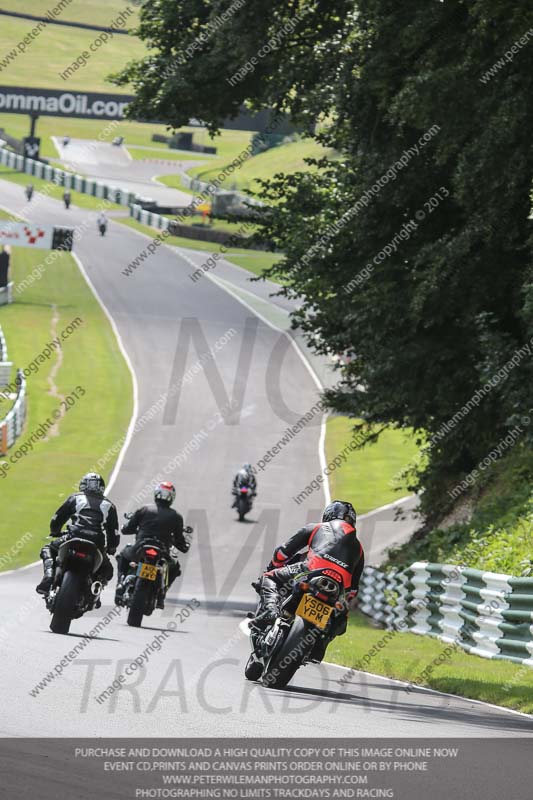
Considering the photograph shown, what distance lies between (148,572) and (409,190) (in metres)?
9.56

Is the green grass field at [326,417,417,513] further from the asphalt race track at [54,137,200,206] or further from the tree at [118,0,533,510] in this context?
the asphalt race track at [54,137,200,206]

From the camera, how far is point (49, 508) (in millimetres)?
32562

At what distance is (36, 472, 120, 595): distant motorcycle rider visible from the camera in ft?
42.7

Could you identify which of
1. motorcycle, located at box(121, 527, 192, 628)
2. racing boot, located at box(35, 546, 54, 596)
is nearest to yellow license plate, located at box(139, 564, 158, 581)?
motorcycle, located at box(121, 527, 192, 628)

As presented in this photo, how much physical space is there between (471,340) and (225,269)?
53667 millimetres

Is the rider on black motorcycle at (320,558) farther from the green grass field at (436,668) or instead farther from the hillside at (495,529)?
the hillside at (495,529)

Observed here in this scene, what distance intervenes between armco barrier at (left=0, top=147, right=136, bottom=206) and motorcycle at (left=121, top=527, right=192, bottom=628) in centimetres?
7532

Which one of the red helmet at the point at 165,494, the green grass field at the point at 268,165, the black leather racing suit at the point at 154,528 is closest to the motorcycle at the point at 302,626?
the black leather racing suit at the point at 154,528

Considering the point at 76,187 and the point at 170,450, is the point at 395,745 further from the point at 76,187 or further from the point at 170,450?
the point at 76,187

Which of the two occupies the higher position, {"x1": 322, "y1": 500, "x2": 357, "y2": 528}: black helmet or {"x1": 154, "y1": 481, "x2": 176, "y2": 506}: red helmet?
{"x1": 322, "y1": 500, "x2": 357, "y2": 528}: black helmet

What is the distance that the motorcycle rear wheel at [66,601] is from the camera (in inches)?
498

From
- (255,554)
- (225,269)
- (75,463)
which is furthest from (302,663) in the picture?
(225,269)

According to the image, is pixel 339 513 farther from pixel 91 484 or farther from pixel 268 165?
pixel 268 165

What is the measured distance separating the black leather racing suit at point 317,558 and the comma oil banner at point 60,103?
255 feet
